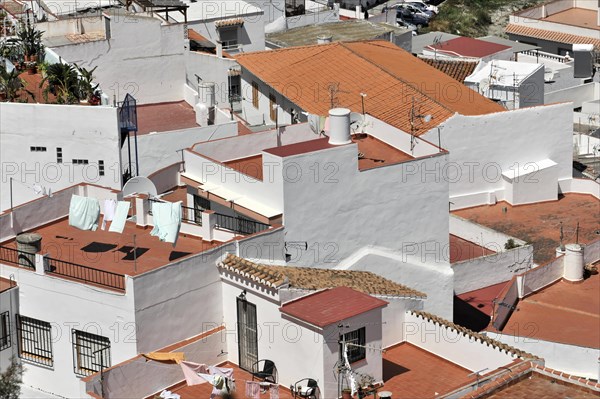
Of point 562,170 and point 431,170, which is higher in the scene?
point 431,170

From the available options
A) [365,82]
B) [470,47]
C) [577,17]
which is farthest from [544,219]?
[577,17]

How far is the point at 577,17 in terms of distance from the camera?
10125 cm

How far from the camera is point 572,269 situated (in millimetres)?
58812

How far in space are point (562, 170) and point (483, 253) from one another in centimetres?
894

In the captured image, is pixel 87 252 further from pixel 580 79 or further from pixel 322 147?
pixel 580 79

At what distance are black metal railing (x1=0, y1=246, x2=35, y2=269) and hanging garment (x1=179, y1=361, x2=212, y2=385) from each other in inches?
244

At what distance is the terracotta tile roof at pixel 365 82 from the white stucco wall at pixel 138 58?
10.3 ft

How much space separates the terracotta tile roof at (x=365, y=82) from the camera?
63.6 m

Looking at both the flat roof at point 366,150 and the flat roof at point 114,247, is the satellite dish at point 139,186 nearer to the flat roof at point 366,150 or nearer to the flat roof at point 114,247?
the flat roof at point 114,247

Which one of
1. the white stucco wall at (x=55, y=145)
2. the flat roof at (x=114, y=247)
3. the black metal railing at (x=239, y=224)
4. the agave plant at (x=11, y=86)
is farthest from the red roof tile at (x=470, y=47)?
the flat roof at (x=114, y=247)

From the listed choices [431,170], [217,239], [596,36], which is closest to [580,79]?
[596,36]

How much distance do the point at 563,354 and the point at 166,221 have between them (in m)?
13.9

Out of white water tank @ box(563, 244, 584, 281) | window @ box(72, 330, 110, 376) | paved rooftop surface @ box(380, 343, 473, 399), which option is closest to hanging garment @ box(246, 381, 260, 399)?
paved rooftop surface @ box(380, 343, 473, 399)

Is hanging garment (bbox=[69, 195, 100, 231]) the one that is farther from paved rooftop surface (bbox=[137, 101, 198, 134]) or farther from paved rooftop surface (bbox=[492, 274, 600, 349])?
paved rooftop surface (bbox=[492, 274, 600, 349])
